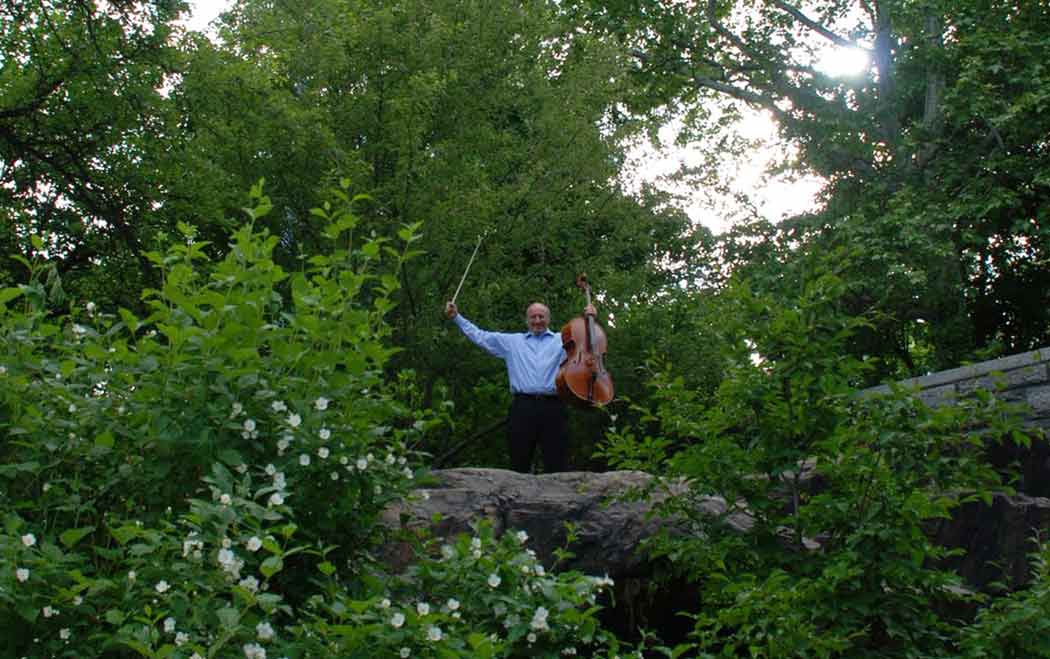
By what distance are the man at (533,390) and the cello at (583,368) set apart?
70mm

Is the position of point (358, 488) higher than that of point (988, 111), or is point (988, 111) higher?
point (988, 111)

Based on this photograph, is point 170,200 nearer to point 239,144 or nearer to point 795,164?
point 239,144

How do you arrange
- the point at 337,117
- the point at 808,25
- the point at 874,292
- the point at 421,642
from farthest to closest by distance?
the point at 808,25 → the point at 874,292 → the point at 337,117 → the point at 421,642

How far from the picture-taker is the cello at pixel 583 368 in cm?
822

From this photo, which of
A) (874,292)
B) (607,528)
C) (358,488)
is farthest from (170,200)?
(358,488)

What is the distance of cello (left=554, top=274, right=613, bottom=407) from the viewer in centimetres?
822

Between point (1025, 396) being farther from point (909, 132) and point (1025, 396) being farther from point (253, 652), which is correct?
point (909, 132)

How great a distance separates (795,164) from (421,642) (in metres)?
13.9

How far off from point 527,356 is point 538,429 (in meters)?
0.49

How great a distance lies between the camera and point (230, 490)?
3.35m

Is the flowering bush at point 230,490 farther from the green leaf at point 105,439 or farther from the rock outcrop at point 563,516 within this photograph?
the rock outcrop at point 563,516

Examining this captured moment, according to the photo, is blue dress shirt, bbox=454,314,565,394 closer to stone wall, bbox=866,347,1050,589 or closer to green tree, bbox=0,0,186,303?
stone wall, bbox=866,347,1050,589

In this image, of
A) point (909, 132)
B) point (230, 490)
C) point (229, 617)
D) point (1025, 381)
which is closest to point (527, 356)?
point (1025, 381)

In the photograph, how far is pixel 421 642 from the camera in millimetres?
3266
